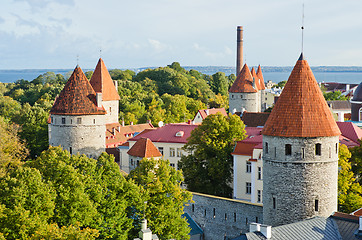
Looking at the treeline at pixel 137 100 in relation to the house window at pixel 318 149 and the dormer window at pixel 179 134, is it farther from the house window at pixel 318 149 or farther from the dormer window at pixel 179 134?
the house window at pixel 318 149

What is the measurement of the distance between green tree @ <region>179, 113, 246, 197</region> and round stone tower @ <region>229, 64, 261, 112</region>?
3269 cm

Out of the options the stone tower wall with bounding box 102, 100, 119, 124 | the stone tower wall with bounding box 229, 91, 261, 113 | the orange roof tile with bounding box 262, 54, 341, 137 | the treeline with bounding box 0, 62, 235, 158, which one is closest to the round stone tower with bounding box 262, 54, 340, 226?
the orange roof tile with bounding box 262, 54, 341, 137

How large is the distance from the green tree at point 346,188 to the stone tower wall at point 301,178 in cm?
547

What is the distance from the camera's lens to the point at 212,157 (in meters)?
40.2

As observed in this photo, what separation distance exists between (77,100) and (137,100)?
42233mm

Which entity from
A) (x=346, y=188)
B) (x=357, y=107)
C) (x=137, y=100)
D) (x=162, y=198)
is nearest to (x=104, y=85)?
(x=357, y=107)

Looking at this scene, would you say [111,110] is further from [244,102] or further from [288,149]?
[288,149]

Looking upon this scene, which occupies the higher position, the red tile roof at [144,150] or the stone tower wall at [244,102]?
the stone tower wall at [244,102]

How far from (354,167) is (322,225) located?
461 inches

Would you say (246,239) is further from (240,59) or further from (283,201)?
(240,59)

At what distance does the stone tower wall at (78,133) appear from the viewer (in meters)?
44.7

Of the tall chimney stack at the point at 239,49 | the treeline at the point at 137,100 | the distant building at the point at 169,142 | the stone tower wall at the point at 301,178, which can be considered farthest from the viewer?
the tall chimney stack at the point at 239,49

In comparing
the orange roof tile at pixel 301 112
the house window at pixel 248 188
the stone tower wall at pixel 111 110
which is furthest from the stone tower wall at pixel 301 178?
the stone tower wall at pixel 111 110

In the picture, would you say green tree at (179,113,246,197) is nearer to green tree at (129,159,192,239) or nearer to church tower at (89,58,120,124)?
green tree at (129,159,192,239)
